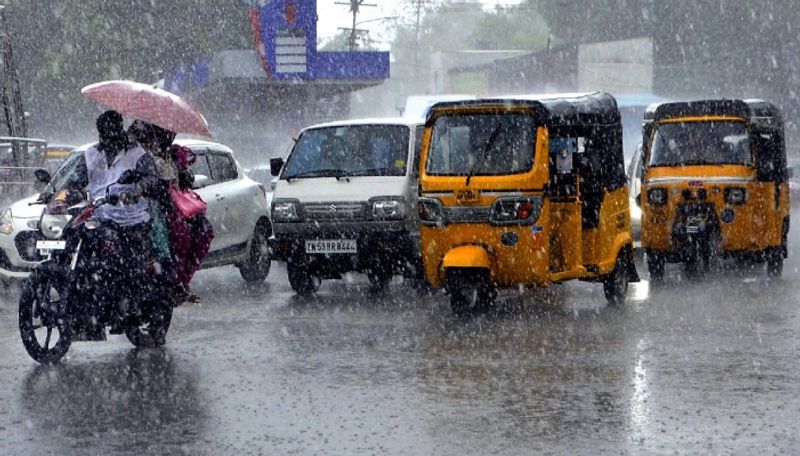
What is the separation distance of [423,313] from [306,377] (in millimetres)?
3829

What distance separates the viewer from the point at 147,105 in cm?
992

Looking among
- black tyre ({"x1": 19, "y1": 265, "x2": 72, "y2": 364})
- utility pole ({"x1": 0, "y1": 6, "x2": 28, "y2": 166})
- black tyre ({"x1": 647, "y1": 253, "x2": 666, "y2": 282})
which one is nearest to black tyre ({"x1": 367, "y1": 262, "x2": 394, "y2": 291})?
black tyre ({"x1": 647, "y1": 253, "x2": 666, "y2": 282})

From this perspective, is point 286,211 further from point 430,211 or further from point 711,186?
point 711,186

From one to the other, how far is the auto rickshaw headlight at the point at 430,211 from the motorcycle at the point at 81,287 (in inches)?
133

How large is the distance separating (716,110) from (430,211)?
5540mm

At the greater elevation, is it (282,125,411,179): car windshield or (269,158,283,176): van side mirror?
(282,125,411,179): car windshield

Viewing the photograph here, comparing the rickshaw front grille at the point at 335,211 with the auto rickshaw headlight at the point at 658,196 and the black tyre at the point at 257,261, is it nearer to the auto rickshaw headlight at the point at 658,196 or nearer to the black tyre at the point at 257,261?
the black tyre at the point at 257,261

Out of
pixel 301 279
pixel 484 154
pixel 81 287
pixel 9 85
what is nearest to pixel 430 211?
pixel 484 154

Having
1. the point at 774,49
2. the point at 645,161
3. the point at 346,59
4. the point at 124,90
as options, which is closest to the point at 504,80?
the point at 774,49

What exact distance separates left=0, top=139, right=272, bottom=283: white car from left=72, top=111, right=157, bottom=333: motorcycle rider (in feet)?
10.6

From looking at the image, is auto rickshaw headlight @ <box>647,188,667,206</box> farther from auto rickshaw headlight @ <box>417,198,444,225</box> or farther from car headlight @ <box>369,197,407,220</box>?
auto rickshaw headlight @ <box>417,198,444,225</box>

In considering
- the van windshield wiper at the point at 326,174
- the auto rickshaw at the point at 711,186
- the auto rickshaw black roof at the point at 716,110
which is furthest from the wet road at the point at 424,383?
the auto rickshaw black roof at the point at 716,110

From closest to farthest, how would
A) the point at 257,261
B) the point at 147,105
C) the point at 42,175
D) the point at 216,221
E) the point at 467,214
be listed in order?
1. the point at 147,105
2. the point at 467,214
3. the point at 42,175
4. the point at 216,221
5. the point at 257,261

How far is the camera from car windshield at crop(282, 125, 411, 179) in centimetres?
1438
